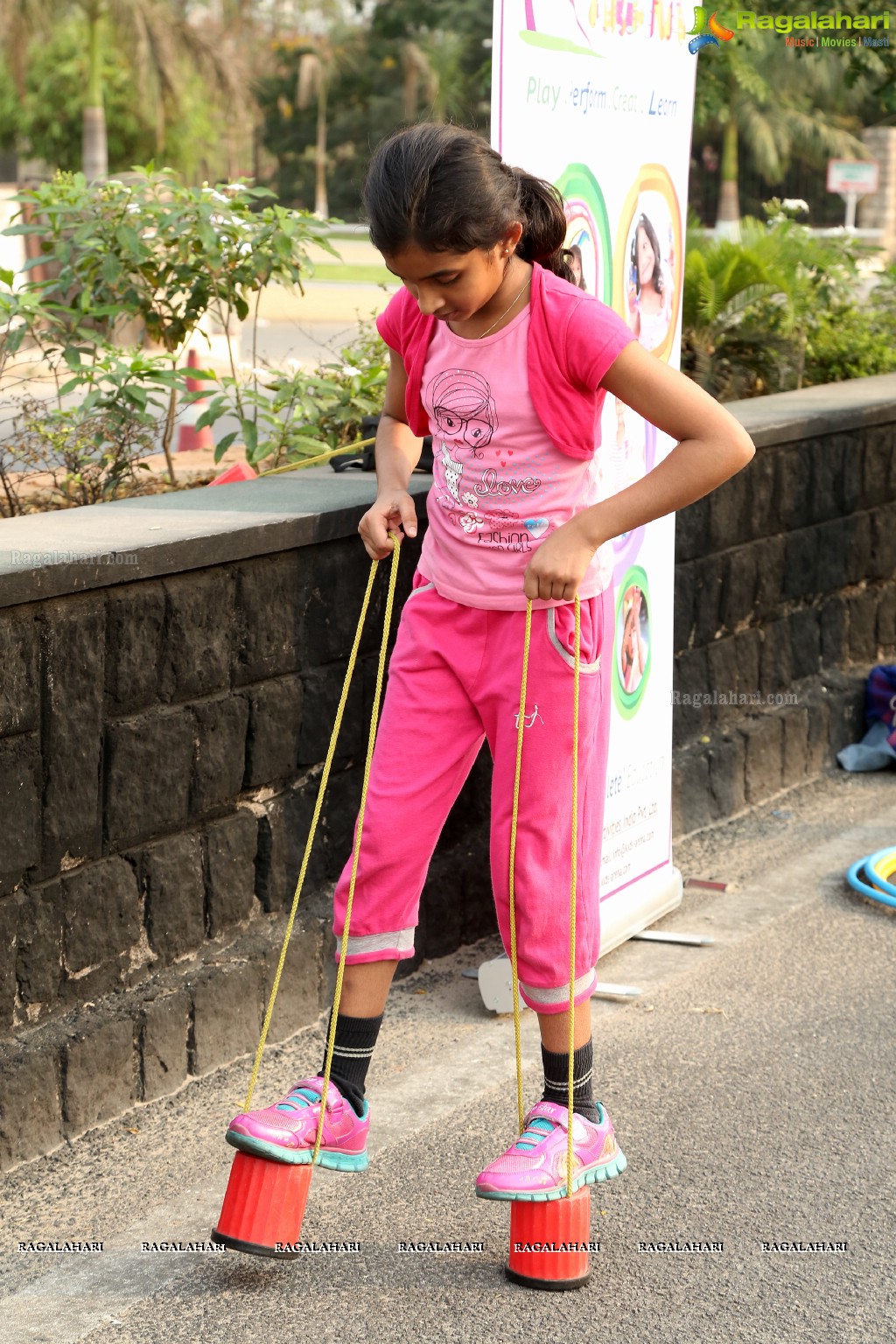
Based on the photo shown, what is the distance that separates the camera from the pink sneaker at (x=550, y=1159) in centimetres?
286

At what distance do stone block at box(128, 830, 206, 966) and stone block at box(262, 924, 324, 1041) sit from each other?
0.66 feet

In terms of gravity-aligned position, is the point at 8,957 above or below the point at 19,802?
below

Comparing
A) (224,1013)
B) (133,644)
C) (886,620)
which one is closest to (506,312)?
(133,644)

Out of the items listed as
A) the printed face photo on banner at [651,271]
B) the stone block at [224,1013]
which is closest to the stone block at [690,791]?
Answer: the printed face photo on banner at [651,271]

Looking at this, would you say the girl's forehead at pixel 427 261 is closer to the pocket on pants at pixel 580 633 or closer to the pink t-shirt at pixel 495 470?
the pink t-shirt at pixel 495 470

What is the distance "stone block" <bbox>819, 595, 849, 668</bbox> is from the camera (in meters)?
6.26

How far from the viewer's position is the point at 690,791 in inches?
213

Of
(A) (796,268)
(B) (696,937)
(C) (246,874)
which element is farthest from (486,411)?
(A) (796,268)

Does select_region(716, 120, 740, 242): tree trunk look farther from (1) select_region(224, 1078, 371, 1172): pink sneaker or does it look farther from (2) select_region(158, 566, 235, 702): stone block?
(1) select_region(224, 1078, 371, 1172): pink sneaker

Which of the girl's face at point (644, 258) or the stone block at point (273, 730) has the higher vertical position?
the girl's face at point (644, 258)

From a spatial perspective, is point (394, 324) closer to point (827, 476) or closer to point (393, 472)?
point (393, 472)

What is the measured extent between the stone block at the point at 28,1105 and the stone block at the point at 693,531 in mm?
2741

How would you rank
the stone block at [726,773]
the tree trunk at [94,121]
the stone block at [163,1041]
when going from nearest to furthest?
the stone block at [163,1041]
the stone block at [726,773]
the tree trunk at [94,121]

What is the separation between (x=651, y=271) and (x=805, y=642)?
2.27m
